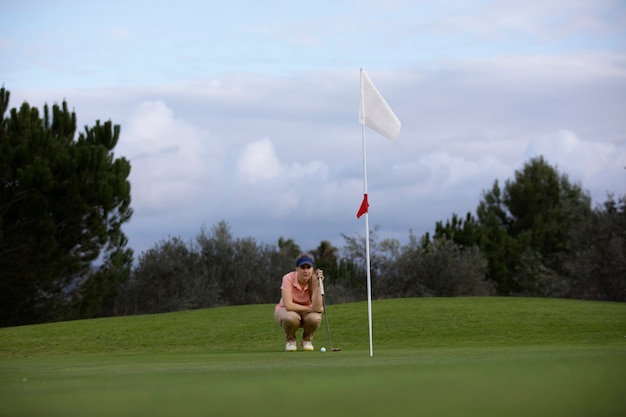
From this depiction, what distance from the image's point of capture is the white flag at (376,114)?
1138 centimetres

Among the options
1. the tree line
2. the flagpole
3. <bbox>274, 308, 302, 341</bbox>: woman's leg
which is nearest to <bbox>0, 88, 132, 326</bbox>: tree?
the tree line

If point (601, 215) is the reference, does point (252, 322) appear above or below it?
below

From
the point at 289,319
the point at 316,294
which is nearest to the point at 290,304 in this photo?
the point at 289,319

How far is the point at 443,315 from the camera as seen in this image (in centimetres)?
2091

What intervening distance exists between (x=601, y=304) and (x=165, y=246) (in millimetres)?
24345

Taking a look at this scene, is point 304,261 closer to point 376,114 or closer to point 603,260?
point 376,114

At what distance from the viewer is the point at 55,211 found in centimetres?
3253

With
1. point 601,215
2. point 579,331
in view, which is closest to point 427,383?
point 579,331

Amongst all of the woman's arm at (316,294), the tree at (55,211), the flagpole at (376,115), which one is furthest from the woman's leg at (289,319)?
the tree at (55,211)

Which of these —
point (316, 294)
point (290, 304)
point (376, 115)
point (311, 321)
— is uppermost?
point (376, 115)

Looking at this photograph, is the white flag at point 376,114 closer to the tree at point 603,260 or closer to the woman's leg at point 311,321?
the woman's leg at point 311,321

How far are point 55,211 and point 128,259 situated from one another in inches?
236

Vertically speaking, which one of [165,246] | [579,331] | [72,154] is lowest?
[579,331]

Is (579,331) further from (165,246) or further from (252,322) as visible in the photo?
(165,246)
